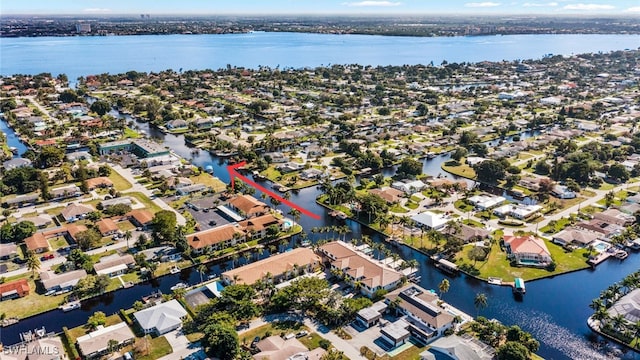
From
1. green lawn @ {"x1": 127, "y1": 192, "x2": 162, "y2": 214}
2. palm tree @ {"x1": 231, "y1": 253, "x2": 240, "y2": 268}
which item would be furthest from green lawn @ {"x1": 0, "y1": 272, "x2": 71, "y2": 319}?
green lawn @ {"x1": 127, "y1": 192, "x2": 162, "y2": 214}

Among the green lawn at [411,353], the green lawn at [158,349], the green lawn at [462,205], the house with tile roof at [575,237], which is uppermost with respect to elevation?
the house with tile roof at [575,237]

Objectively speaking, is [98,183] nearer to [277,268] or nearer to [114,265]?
[114,265]

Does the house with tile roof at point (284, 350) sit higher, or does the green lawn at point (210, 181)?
the house with tile roof at point (284, 350)

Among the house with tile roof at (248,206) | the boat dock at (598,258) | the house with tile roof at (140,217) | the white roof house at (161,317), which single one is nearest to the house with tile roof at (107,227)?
the house with tile roof at (140,217)

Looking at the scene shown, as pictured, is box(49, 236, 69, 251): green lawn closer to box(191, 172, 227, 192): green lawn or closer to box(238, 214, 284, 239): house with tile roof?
box(238, 214, 284, 239): house with tile roof

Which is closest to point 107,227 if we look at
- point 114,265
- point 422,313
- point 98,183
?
point 114,265

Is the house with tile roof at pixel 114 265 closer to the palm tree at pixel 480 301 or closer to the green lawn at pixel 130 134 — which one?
the palm tree at pixel 480 301
